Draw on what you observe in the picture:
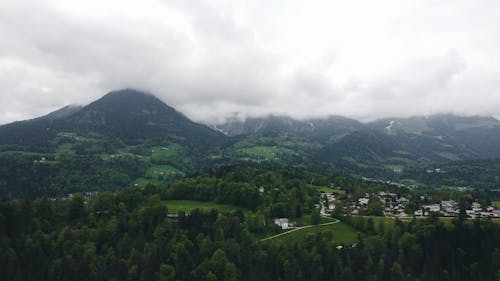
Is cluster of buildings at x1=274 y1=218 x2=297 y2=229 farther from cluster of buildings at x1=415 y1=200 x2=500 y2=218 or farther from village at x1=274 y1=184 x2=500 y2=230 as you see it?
cluster of buildings at x1=415 y1=200 x2=500 y2=218

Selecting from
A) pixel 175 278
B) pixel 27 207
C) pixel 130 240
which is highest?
pixel 27 207

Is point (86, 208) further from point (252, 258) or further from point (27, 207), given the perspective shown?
point (252, 258)

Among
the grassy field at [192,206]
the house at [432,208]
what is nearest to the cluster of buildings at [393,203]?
the house at [432,208]

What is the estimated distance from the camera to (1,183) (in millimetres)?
198375

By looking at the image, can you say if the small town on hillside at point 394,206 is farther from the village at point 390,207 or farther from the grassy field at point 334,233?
the grassy field at point 334,233

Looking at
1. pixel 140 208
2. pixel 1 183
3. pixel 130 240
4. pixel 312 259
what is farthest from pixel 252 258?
pixel 1 183

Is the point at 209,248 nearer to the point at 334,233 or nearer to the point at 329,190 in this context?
the point at 334,233

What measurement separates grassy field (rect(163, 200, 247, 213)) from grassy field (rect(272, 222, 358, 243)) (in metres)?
28.1

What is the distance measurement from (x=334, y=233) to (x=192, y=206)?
2096 inches

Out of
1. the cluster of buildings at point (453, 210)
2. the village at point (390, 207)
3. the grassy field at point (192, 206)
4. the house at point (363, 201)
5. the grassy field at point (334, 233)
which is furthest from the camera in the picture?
the house at point (363, 201)

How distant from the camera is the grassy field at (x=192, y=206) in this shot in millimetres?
121938

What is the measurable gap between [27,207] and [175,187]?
5868cm

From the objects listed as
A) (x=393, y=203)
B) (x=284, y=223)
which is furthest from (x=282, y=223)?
(x=393, y=203)

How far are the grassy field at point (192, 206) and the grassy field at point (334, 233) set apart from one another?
28.1 m
